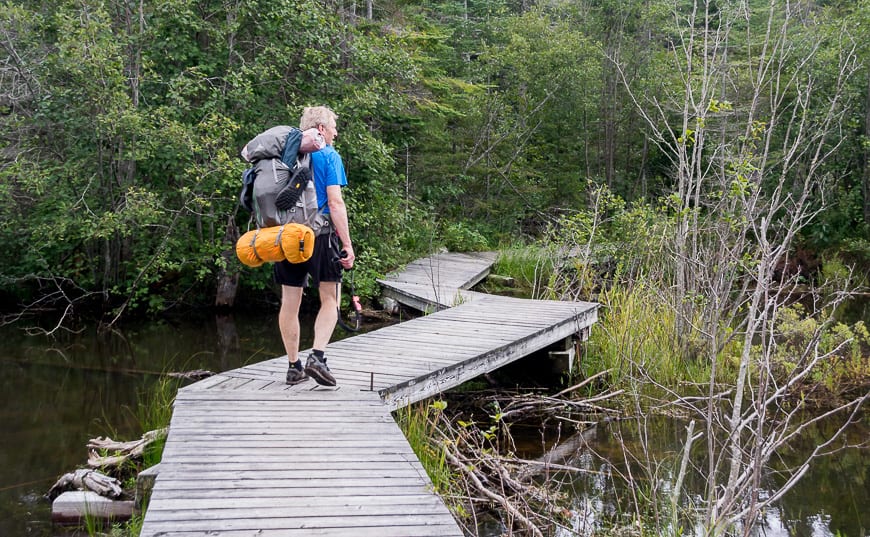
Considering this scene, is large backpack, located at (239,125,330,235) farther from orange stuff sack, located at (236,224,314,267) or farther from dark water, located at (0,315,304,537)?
dark water, located at (0,315,304,537)

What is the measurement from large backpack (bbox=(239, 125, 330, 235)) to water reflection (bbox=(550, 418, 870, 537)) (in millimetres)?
2320

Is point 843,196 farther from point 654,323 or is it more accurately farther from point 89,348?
point 89,348

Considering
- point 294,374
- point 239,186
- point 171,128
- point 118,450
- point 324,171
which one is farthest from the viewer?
point 239,186

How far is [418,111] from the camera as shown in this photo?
599 inches

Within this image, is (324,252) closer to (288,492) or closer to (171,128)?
(288,492)

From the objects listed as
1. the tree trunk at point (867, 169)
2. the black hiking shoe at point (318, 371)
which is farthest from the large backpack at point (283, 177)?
the tree trunk at point (867, 169)

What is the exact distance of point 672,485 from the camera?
221 inches

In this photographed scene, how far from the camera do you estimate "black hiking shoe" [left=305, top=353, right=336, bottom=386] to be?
518 cm

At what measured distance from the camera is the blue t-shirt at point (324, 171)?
491 centimetres

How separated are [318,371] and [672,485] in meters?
2.58

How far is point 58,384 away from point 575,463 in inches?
214

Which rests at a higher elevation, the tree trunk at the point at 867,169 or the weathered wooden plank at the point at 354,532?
the tree trunk at the point at 867,169

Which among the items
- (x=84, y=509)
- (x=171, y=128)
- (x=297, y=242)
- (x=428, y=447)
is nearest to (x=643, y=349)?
(x=428, y=447)

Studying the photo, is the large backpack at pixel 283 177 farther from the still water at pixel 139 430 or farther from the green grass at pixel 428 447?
the still water at pixel 139 430
